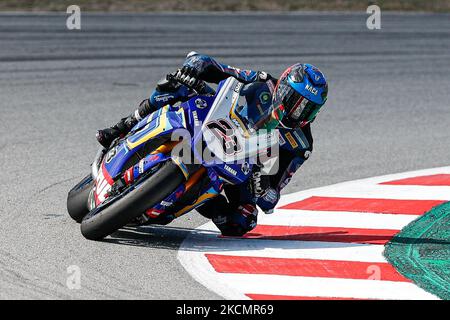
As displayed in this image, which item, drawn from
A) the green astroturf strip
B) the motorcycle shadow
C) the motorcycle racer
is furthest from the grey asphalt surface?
the green astroturf strip

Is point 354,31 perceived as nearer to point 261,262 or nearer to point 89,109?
point 89,109

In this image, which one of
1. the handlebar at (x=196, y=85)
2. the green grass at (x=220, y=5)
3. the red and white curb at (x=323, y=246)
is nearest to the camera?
the red and white curb at (x=323, y=246)

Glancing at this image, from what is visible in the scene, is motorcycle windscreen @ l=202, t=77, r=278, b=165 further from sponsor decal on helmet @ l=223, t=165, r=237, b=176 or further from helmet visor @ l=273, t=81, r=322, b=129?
helmet visor @ l=273, t=81, r=322, b=129

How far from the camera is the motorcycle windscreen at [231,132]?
7.11 m

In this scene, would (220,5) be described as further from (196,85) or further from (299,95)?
(299,95)

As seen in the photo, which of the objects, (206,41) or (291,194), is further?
(206,41)

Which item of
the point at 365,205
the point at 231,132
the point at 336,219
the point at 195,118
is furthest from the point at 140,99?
the point at 231,132

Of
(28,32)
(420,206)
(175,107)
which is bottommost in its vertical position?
(28,32)

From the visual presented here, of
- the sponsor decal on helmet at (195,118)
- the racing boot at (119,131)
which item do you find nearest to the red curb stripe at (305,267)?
the sponsor decal on helmet at (195,118)

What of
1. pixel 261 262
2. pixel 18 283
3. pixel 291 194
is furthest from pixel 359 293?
pixel 291 194

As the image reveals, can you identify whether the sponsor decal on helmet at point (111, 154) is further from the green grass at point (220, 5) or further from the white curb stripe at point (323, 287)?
the green grass at point (220, 5)

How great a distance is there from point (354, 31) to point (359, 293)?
1472 centimetres

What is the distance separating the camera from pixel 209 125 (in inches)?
284

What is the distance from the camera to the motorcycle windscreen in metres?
7.11
